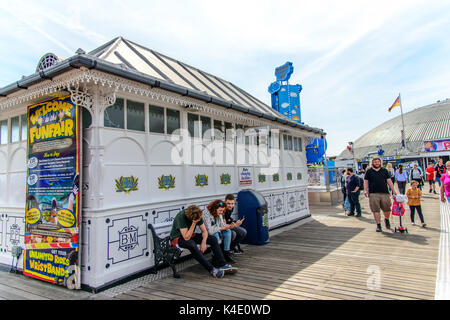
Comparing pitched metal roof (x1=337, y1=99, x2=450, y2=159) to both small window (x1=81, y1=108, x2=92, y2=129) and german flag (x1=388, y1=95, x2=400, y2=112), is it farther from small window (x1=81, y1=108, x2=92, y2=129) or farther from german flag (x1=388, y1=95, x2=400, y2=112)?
small window (x1=81, y1=108, x2=92, y2=129)

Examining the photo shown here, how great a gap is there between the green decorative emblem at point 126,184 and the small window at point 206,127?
6.56 feet

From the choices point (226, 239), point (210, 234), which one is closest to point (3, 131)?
point (210, 234)

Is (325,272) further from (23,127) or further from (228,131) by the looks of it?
(23,127)

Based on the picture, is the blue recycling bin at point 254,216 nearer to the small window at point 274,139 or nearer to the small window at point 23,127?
the small window at point 274,139

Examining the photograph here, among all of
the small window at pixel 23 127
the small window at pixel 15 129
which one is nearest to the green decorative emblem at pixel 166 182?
the small window at pixel 23 127

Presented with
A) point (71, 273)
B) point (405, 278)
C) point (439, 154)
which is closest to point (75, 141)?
point (71, 273)

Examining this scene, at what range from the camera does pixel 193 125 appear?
18.6ft

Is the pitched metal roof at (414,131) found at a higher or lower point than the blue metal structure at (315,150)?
higher

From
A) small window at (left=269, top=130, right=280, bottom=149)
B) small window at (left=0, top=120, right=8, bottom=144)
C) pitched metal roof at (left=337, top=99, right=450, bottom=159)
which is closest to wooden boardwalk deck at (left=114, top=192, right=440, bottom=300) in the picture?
small window at (left=269, top=130, right=280, bottom=149)

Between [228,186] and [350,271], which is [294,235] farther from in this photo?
[350,271]

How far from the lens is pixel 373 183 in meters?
6.73

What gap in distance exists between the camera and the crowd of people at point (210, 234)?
4293 mm

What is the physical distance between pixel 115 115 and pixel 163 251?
90.1 inches
